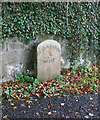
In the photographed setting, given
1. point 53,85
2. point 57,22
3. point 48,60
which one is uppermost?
point 57,22


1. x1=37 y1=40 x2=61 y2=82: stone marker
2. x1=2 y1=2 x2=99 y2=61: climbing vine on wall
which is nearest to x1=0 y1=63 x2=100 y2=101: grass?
x1=37 y1=40 x2=61 y2=82: stone marker

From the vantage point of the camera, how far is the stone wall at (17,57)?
4.24 meters

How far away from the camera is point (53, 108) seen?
10.1 feet

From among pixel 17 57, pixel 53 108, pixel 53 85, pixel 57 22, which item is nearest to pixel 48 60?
pixel 53 85

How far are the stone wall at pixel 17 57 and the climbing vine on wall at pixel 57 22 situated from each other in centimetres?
19

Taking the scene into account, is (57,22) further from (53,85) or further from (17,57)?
(53,85)

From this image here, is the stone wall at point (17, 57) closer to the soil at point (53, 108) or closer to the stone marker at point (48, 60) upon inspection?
the stone marker at point (48, 60)

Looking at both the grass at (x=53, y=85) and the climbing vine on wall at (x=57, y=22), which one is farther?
the climbing vine on wall at (x=57, y=22)

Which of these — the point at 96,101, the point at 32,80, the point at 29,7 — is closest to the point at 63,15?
the point at 29,7

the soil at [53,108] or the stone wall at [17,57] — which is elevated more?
the stone wall at [17,57]

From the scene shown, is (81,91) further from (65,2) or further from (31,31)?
(65,2)

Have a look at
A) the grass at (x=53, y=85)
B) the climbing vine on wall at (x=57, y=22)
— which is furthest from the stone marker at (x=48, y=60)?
the climbing vine on wall at (x=57, y=22)

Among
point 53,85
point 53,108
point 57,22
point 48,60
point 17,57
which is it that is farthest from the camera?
point 57,22

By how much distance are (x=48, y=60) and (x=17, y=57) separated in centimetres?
93
